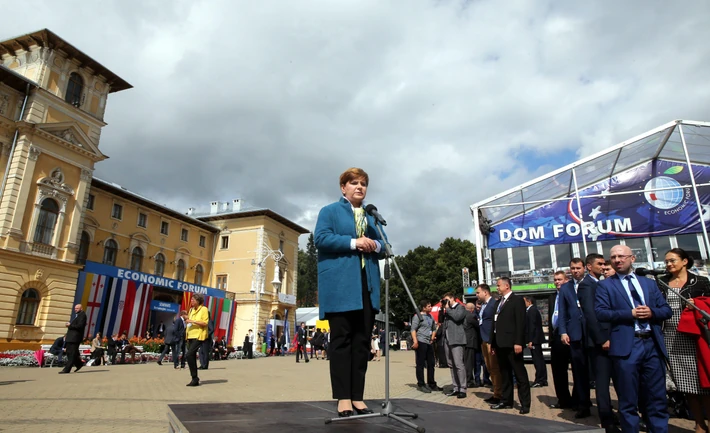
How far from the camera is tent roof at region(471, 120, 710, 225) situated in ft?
53.7

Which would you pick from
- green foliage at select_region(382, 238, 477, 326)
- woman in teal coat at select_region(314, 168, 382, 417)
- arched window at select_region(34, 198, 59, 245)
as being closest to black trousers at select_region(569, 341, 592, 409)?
woman in teal coat at select_region(314, 168, 382, 417)

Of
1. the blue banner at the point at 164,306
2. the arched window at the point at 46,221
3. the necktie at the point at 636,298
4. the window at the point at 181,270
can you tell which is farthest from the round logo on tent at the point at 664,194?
the window at the point at 181,270

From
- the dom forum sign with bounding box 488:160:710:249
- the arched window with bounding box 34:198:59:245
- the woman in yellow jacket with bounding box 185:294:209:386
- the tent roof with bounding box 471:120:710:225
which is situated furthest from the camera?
the arched window with bounding box 34:198:59:245

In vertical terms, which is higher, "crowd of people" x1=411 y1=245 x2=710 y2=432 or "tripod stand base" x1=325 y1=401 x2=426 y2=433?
"crowd of people" x1=411 y1=245 x2=710 y2=432

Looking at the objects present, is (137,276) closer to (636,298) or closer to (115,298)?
(115,298)

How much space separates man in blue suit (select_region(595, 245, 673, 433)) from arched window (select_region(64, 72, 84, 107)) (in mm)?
29848

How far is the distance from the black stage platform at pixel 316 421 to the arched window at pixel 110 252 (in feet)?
109

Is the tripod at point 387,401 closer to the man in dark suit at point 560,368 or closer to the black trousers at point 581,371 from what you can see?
the black trousers at point 581,371

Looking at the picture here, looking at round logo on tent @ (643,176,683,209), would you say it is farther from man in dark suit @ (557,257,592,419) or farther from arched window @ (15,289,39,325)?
arched window @ (15,289,39,325)

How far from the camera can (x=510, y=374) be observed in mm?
5996

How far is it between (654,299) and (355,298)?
9.00ft

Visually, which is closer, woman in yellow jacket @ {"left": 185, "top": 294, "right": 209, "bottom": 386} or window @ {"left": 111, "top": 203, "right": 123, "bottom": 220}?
woman in yellow jacket @ {"left": 185, "top": 294, "right": 209, "bottom": 386}

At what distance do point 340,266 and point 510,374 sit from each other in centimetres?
389

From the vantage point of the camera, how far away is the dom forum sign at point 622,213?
17.1 meters
